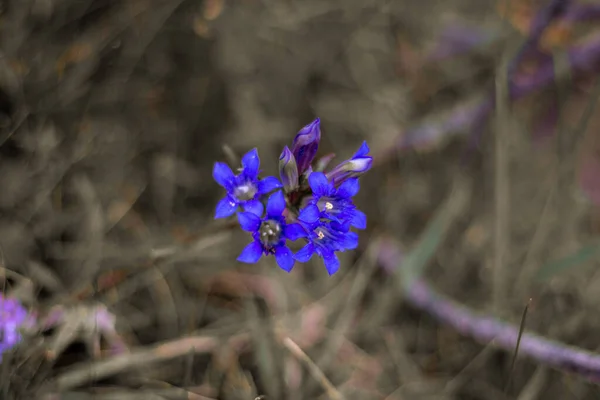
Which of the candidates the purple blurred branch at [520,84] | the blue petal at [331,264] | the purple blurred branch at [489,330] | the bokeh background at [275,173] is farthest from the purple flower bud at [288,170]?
the purple blurred branch at [520,84]

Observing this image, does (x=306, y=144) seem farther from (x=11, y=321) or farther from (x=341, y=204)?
(x=11, y=321)

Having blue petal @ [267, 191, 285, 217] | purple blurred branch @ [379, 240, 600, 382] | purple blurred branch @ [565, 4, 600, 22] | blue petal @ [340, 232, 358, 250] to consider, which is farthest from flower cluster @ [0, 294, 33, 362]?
purple blurred branch @ [565, 4, 600, 22]

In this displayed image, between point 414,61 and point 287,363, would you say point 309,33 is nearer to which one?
point 414,61

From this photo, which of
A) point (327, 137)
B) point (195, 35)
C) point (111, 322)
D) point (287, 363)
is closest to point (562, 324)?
point (287, 363)

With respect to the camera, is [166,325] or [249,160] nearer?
[249,160]

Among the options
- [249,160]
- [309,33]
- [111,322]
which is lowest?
[111,322]

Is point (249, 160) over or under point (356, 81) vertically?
over

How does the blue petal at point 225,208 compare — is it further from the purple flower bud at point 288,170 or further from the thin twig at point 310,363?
the thin twig at point 310,363

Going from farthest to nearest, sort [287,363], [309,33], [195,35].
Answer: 1. [309,33]
2. [195,35]
3. [287,363]
